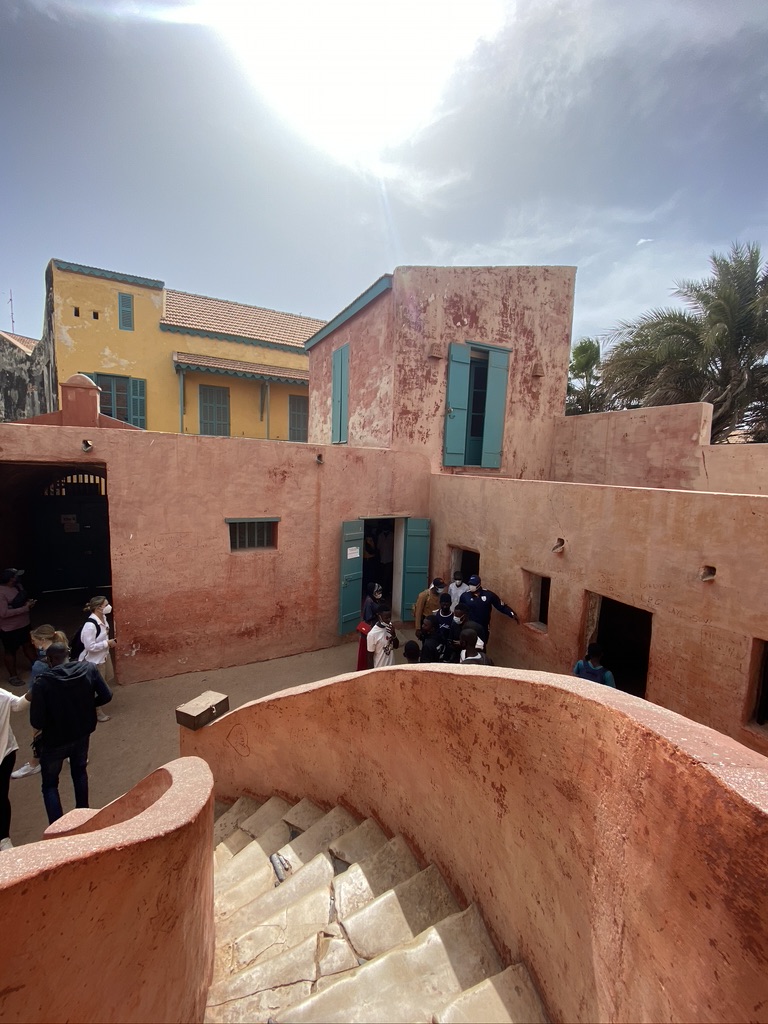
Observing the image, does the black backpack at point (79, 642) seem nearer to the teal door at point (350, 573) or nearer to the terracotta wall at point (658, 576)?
the teal door at point (350, 573)

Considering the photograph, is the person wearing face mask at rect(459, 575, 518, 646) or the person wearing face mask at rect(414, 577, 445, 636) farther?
the person wearing face mask at rect(414, 577, 445, 636)

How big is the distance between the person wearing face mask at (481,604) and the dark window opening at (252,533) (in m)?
3.30

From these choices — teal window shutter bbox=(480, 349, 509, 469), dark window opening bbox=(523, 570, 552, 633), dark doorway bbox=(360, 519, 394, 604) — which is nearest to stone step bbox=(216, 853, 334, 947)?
dark window opening bbox=(523, 570, 552, 633)

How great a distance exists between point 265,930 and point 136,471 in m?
5.62

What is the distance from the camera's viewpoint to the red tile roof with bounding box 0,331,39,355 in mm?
18231

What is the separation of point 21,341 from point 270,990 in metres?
26.3

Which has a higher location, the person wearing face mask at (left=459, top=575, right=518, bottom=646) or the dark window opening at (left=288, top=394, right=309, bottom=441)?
the dark window opening at (left=288, top=394, right=309, bottom=441)

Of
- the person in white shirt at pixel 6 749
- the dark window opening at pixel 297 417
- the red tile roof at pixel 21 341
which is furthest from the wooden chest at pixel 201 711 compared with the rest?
the red tile roof at pixel 21 341

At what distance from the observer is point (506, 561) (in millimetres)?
6977

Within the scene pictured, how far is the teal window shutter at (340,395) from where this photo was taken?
35.6 feet

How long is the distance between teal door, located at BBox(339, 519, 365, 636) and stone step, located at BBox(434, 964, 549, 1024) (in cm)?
655

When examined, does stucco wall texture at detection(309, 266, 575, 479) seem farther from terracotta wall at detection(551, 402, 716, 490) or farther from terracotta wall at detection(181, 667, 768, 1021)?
terracotta wall at detection(181, 667, 768, 1021)

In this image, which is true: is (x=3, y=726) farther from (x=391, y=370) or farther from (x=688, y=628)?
(x=391, y=370)

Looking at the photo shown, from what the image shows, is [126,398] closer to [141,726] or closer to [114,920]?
[141,726]
